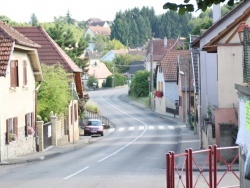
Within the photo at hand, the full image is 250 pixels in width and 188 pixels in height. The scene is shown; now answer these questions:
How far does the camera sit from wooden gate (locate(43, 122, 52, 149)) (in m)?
40.1

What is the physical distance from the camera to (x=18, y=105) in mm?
35781

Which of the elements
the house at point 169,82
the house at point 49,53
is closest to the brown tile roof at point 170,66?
the house at point 169,82

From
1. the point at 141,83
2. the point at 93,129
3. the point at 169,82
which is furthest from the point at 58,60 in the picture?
the point at 141,83

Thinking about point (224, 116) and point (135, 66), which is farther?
point (135, 66)

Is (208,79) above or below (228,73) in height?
below

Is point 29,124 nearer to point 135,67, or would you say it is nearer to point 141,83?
point 141,83

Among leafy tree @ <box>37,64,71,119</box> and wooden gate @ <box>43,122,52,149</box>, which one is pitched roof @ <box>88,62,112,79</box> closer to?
leafy tree @ <box>37,64,71,119</box>

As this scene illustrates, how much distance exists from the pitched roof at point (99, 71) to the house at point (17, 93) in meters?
102

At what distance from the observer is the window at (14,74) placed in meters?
34.3

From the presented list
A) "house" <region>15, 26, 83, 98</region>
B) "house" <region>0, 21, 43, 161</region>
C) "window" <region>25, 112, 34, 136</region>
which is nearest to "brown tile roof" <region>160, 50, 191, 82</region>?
"house" <region>15, 26, 83, 98</region>

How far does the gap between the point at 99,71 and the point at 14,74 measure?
111216 millimetres

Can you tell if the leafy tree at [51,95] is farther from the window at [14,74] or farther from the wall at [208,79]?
the wall at [208,79]

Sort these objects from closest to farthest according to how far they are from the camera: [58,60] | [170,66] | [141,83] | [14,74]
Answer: [14,74] → [58,60] → [170,66] → [141,83]

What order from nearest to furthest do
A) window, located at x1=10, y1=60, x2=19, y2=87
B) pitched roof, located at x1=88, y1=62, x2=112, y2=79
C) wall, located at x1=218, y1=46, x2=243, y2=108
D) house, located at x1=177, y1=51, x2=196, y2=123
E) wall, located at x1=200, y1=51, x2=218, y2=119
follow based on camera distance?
wall, located at x1=218, y1=46, x2=243, y2=108
window, located at x1=10, y1=60, x2=19, y2=87
wall, located at x1=200, y1=51, x2=218, y2=119
house, located at x1=177, y1=51, x2=196, y2=123
pitched roof, located at x1=88, y1=62, x2=112, y2=79
